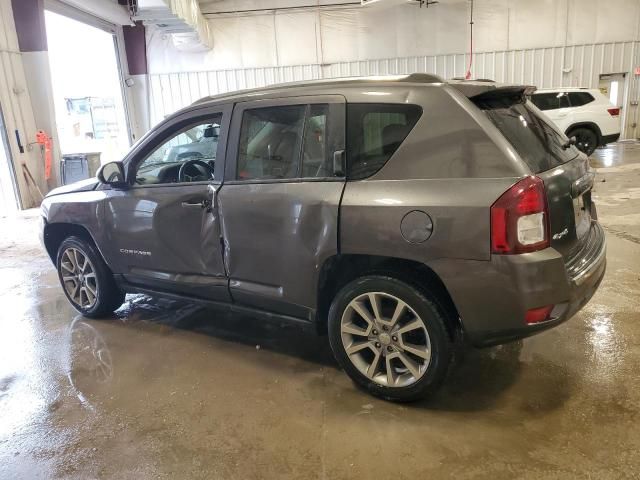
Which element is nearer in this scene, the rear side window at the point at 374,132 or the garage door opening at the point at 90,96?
the rear side window at the point at 374,132

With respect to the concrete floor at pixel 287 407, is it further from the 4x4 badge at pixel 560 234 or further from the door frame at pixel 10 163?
the door frame at pixel 10 163

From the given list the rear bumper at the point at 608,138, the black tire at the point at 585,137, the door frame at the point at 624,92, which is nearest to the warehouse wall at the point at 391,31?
the door frame at the point at 624,92

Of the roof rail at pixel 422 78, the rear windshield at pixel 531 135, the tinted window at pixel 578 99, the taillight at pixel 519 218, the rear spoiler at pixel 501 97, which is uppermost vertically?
the tinted window at pixel 578 99

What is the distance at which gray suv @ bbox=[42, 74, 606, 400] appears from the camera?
2.25 m

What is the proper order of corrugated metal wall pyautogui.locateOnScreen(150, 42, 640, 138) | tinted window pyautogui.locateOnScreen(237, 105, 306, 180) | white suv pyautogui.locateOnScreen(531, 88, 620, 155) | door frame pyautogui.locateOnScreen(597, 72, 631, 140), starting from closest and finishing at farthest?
tinted window pyautogui.locateOnScreen(237, 105, 306, 180) → white suv pyautogui.locateOnScreen(531, 88, 620, 155) → corrugated metal wall pyautogui.locateOnScreen(150, 42, 640, 138) → door frame pyautogui.locateOnScreen(597, 72, 631, 140)

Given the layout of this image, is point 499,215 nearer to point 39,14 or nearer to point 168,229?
point 168,229

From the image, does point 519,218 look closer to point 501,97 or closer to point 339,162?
point 501,97

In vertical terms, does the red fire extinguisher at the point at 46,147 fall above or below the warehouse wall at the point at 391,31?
below

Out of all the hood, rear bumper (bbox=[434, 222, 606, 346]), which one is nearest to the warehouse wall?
the hood

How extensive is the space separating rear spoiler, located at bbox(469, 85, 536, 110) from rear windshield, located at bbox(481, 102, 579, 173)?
0.02 meters

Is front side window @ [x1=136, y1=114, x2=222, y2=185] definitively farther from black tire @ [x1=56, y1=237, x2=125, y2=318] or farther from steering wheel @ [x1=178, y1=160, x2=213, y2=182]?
black tire @ [x1=56, y1=237, x2=125, y2=318]

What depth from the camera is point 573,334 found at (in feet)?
11.0

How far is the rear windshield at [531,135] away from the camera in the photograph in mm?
2387

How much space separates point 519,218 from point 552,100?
35.0 feet
